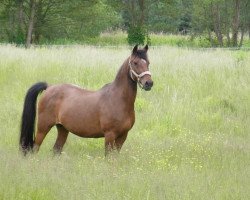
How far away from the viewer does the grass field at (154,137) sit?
6.43 m

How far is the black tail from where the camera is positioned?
344 inches

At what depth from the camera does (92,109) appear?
830 cm

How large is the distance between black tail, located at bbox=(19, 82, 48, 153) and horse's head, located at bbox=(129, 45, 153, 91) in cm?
178

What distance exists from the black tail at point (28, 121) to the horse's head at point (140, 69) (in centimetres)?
178

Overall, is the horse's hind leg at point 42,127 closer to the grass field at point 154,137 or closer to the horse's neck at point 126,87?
the grass field at point 154,137

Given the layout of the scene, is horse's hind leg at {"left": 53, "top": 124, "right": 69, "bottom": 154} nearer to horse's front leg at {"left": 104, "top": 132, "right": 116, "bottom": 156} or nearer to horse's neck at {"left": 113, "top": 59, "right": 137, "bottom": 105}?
horse's front leg at {"left": 104, "top": 132, "right": 116, "bottom": 156}

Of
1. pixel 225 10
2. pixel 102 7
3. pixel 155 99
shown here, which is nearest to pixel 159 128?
pixel 155 99

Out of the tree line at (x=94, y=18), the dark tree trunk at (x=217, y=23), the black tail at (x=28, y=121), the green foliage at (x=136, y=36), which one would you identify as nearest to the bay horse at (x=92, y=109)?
the black tail at (x=28, y=121)

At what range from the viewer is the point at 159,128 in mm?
11234

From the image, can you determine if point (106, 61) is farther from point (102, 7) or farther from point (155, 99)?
point (102, 7)

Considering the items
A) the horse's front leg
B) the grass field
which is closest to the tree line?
the grass field

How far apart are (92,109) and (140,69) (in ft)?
3.42

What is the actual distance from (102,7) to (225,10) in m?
9.71

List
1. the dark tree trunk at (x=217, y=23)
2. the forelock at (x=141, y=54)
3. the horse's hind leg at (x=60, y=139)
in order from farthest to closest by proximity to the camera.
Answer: the dark tree trunk at (x=217, y=23) → the horse's hind leg at (x=60, y=139) → the forelock at (x=141, y=54)
